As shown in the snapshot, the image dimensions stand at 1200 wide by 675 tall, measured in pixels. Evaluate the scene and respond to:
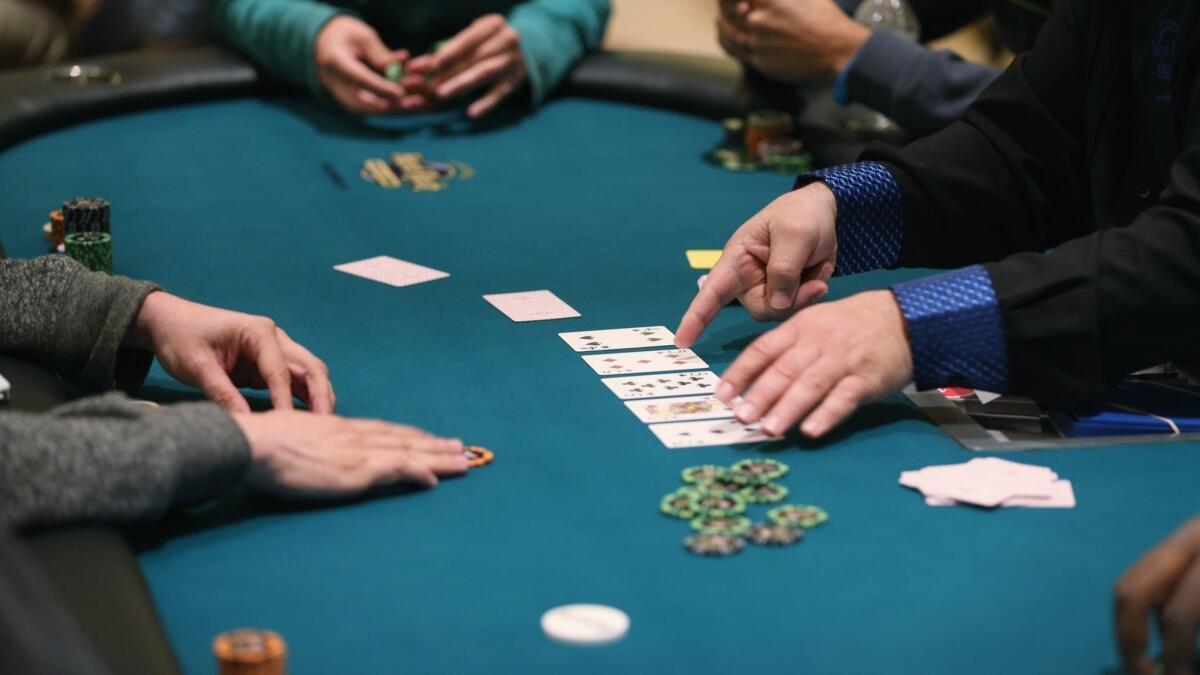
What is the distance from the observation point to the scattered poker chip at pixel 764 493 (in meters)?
1.55

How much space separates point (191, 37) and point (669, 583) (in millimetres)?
4252

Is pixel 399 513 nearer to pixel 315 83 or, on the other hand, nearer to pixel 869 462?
pixel 869 462

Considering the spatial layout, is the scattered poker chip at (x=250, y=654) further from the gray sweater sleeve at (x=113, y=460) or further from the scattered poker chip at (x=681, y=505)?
the scattered poker chip at (x=681, y=505)

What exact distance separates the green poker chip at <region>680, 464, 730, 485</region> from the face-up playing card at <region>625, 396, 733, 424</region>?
0.17 meters

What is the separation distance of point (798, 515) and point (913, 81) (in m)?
1.79

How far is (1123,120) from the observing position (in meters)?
2.14

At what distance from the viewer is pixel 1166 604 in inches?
45.9

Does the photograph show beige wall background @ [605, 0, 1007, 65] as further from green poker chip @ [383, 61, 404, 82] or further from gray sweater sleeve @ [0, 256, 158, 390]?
gray sweater sleeve @ [0, 256, 158, 390]

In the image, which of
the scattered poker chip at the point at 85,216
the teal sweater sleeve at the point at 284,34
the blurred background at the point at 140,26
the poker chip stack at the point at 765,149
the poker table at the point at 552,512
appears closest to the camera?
the poker table at the point at 552,512

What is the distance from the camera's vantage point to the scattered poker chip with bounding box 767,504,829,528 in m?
1.50

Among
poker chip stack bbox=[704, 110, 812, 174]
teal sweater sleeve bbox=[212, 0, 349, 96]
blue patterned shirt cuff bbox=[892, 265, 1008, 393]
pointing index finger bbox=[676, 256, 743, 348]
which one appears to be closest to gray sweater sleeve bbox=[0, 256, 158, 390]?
pointing index finger bbox=[676, 256, 743, 348]

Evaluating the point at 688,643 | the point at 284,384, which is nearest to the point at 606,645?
the point at 688,643

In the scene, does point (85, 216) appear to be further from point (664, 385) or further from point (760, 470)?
point (760, 470)

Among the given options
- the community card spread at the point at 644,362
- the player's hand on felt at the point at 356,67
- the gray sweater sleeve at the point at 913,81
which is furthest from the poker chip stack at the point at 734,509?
the player's hand on felt at the point at 356,67
